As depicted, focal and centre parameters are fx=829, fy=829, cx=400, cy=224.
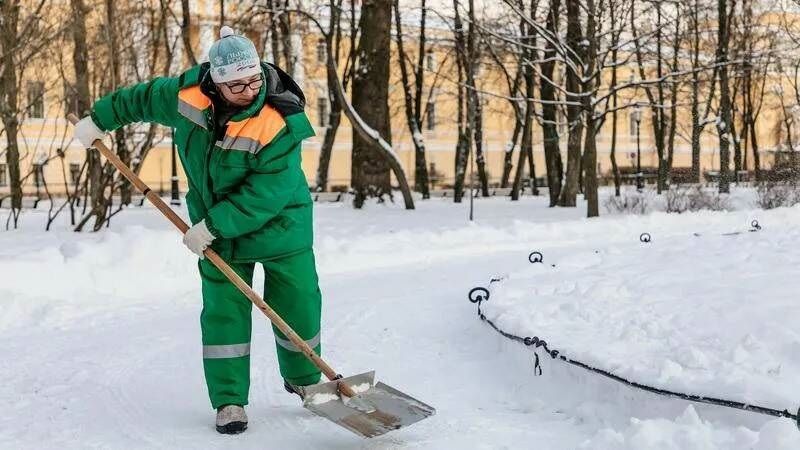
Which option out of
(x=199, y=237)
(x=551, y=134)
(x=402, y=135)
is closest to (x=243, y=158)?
(x=199, y=237)

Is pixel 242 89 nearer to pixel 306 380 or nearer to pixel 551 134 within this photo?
pixel 306 380

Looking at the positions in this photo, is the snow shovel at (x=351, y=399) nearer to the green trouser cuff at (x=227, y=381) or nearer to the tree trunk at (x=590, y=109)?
the green trouser cuff at (x=227, y=381)

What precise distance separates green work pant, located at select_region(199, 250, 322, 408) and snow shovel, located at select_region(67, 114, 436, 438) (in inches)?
5.3

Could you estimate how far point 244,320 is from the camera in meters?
4.08

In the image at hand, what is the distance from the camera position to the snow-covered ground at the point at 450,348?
3666 mm

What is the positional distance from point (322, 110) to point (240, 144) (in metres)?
37.9

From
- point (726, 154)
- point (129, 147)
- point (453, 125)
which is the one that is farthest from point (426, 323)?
point (453, 125)

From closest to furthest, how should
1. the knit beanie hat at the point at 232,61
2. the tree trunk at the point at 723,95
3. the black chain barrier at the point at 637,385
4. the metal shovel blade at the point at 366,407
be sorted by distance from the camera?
the black chain barrier at the point at 637,385 < the metal shovel blade at the point at 366,407 < the knit beanie hat at the point at 232,61 < the tree trunk at the point at 723,95

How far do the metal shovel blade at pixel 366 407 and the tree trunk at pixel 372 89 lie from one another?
13213mm

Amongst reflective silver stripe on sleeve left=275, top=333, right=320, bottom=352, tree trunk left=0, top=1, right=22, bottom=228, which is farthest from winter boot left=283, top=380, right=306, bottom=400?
tree trunk left=0, top=1, right=22, bottom=228

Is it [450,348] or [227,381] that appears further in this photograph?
[450,348]

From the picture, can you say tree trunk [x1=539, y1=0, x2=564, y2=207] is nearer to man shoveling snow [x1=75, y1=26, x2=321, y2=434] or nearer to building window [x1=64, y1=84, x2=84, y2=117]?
building window [x1=64, y1=84, x2=84, y2=117]

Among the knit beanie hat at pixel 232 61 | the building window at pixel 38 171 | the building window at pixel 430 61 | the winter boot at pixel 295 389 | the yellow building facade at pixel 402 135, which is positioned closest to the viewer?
the knit beanie hat at pixel 232 61

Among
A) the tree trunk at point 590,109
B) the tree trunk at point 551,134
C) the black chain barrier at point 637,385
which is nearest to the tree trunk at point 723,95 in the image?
the tree trunk at point 551,134
